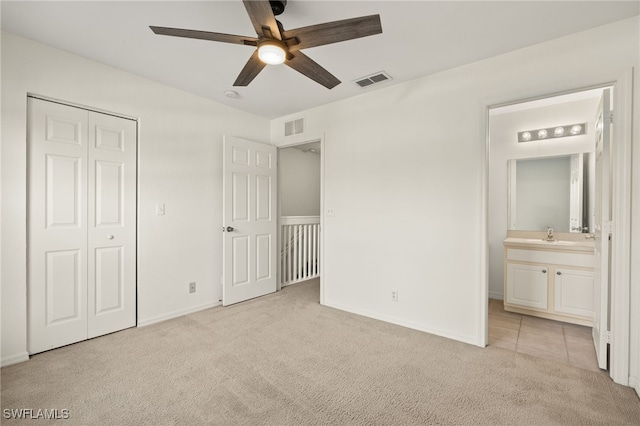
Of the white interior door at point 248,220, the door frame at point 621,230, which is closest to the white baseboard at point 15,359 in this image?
the white interior door at point 248,220

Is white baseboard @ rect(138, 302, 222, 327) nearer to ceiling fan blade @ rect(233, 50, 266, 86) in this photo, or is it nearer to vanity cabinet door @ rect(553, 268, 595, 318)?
ceiling fan blade @ rect(233, 50, 266, 86)

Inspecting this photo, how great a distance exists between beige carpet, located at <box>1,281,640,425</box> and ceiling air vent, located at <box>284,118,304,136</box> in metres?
2.61

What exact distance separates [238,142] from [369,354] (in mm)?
2926

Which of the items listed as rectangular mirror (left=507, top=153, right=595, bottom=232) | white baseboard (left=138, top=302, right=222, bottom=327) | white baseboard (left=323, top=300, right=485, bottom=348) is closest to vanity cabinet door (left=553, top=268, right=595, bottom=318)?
rectangular mirror (left=507, top=153, right=595, bottom=232)

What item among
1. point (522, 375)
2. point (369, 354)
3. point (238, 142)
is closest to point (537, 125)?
point (522, 375)

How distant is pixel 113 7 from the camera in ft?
6.38

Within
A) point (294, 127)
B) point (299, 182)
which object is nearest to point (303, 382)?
point (294, 127)

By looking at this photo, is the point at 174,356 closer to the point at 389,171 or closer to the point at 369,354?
the point at 369,354

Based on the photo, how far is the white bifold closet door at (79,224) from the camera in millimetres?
2402

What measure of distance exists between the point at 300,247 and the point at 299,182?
1.73m

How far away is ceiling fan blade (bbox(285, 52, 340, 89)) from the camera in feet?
6.19

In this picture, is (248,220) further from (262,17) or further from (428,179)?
(262,17)

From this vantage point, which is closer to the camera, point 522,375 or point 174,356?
point 522,375

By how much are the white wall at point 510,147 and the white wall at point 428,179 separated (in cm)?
166
